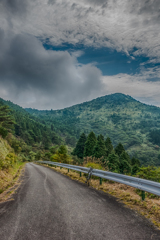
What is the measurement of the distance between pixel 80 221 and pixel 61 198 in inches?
75.6

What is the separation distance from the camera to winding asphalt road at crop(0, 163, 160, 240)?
118 inches

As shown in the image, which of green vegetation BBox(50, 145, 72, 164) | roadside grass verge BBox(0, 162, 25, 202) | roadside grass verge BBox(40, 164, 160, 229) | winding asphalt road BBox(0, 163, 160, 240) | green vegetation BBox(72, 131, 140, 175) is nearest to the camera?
winding asphalt road BBox(0, 163, 160, 240)

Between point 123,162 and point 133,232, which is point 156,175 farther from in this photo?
point 123,162

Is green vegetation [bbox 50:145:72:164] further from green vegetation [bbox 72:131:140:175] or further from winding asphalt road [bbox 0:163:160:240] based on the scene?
winding asphalt road [bbox 0:163:160:240]

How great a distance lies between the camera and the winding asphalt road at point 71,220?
300cm

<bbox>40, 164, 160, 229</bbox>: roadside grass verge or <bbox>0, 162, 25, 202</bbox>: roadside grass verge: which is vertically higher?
<bbox>40, 164, 160, 229</bbox>: roadside grass verge

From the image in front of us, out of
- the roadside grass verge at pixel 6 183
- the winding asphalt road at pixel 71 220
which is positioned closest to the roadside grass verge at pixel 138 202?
the winding asphalt road at pixel 71 220

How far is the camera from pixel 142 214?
13.2 feet

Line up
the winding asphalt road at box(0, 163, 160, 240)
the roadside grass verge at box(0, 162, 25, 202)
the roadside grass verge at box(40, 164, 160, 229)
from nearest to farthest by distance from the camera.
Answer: the winding asphalt road at box(0, 163, 160, 240) → the roadside grass verge at box(40, 164, 160, 229) → the roadside grass verge at box(0, 162, 25, 202)

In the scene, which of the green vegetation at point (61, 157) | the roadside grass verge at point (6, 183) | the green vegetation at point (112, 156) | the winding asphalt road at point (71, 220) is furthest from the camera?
the green vegetation at point (112, 156)

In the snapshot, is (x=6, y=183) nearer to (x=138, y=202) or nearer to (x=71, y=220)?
(x=71, y=220)

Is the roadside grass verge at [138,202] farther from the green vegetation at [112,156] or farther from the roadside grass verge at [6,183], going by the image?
the green vegetation at [112,156]

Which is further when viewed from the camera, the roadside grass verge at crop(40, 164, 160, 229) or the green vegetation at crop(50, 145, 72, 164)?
the green vegetation at crop(50, 145, 72, 164)

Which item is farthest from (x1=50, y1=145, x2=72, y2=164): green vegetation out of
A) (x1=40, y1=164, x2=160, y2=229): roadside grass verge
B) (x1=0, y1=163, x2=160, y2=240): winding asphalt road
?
(x1=0, y1=163, x2=160, y2=240): winding asphalt road
